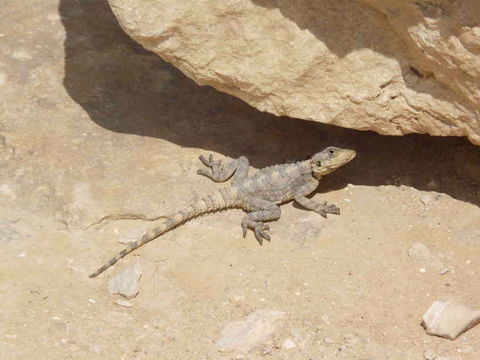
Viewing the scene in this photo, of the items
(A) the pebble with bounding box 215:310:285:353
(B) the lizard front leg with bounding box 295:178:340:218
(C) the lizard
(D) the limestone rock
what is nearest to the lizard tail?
(C) the lizard

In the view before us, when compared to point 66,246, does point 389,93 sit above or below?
above

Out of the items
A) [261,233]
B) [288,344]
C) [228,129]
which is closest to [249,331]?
[288,344]

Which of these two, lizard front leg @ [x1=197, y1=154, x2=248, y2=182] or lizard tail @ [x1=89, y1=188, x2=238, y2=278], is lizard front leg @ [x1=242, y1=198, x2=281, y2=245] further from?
lizard front leg @ [x1=197, y1=154, x2=248, y2=182]

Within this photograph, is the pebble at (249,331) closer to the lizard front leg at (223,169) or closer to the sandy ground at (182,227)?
the sandy ground at (182,227)

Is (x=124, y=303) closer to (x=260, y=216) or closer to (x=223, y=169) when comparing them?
(x=260, y=216)

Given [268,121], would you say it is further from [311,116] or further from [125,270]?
[125,270]

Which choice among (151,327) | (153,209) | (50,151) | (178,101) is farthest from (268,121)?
(151,327)

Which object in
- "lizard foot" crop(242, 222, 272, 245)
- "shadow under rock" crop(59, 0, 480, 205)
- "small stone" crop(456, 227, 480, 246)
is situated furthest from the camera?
"shadow under rock" crop(59, 0, 480, 205)
